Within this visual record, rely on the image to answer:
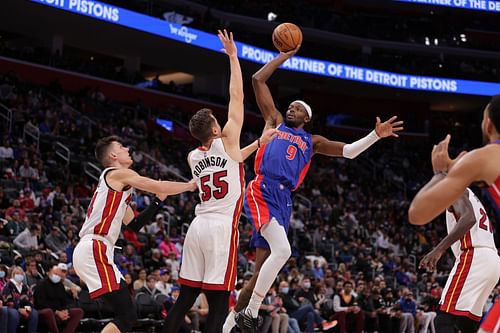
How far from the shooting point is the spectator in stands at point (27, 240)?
12673mm

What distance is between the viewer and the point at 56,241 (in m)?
13.5

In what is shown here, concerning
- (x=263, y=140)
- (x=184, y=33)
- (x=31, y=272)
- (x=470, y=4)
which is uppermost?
(x=470, y=4)

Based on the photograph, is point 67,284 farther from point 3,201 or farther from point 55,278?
point 3,201

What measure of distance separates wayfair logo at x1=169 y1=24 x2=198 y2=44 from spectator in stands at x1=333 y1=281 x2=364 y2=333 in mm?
12002

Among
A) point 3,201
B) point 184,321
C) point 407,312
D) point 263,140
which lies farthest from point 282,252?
point 407,312

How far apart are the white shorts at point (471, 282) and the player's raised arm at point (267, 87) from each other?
2.21 m

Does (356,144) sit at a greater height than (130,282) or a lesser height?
greater

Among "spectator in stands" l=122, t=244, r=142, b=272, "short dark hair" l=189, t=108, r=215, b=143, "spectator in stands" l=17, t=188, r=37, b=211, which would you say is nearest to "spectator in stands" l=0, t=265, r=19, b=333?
"spectator in stands" l=122, t=244, r=142, b=272

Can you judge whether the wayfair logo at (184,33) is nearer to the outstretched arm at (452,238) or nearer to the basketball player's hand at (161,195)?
the basketball player's hand at (161,195)

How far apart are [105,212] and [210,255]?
972 mm

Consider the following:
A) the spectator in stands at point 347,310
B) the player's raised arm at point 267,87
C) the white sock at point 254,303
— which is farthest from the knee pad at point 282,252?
the spectator in stands at point 347,310

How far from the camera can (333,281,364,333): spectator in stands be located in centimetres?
1484

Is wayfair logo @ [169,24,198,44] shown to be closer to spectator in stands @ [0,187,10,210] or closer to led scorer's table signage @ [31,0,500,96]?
led scorer's table signage @ [31,0,500,96]

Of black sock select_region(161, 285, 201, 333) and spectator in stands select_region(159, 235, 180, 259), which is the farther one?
spectator in stands select_region(159, 235, 180, 259)
